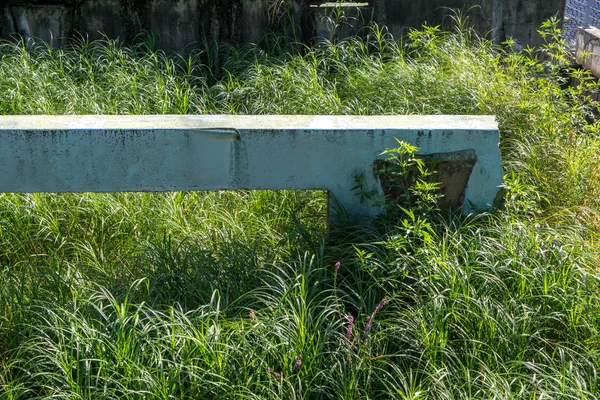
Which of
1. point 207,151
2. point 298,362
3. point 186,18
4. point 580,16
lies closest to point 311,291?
point 298,362

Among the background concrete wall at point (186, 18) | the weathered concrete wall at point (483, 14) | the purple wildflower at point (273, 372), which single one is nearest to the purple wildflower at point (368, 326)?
the purple wildflower at point (273, 372)

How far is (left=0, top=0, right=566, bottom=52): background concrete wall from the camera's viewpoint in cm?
734

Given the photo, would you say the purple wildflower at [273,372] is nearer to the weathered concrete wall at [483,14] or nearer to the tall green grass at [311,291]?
Result: the tall green grass at [311,291]


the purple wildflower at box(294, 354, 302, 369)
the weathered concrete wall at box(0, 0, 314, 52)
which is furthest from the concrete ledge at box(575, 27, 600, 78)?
the purple wildflower at box(294, 354, 302, 369)

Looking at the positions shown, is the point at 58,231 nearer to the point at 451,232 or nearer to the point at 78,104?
the point at 78,104

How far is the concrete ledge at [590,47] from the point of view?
9082mm

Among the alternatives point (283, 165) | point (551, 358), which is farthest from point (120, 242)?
point (551, 358)

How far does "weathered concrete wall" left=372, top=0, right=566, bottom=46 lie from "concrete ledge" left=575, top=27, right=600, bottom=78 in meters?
1.35

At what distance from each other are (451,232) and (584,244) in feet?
2.30

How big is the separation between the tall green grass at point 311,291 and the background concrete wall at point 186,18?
1853mm

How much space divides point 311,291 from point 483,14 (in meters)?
→ 4.85

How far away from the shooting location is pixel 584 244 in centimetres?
407

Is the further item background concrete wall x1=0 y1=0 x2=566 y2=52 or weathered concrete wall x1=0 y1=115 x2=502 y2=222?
background concrete wall x1=0 y1=0 x2=566 y2=52

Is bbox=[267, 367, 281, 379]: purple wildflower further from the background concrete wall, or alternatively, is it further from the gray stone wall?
the gray stone wall
